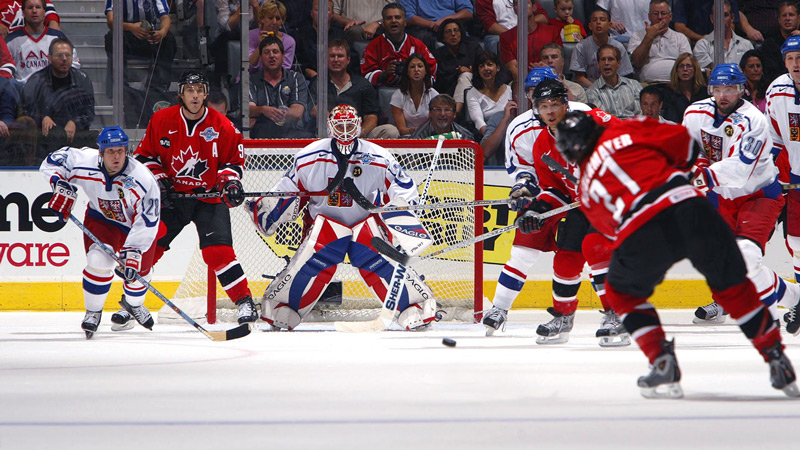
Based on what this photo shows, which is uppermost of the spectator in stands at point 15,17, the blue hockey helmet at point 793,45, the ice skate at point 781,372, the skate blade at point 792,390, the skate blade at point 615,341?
the blue hockey helmet at point 793,45

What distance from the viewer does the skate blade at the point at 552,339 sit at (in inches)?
170

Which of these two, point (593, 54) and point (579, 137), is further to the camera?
point (593, 54)

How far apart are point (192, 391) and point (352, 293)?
2.65m

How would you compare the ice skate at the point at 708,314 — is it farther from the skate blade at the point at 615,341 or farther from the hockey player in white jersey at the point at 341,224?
the hockey player in white jersey at the point at 341,224

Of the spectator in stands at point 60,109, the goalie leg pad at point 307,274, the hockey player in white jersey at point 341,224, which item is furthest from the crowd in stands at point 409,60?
the goalie leg pad at point 307,274

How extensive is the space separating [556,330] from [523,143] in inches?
33.5

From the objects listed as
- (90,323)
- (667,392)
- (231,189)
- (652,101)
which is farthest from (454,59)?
(667,392)

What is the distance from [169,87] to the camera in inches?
224

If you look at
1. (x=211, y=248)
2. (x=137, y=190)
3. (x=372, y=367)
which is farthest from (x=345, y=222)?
(x=372, y=367)

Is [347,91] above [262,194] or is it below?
above

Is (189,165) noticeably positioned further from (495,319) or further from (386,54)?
(495,319)

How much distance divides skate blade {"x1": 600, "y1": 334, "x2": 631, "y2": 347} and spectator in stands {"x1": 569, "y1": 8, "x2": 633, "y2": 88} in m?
2.27

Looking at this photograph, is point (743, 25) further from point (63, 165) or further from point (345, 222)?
point (63, 165)

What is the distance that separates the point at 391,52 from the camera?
6039mm
